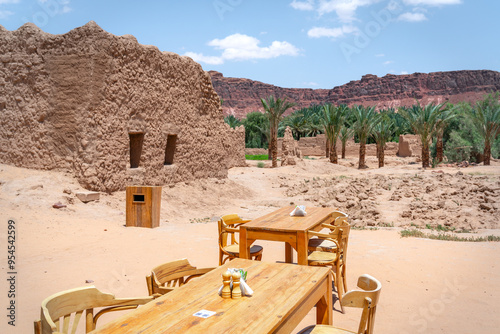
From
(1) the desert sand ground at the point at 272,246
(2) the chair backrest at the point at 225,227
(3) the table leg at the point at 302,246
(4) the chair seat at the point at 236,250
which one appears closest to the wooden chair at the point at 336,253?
(3) the table leg at the point at 302,246

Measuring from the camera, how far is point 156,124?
1048cm

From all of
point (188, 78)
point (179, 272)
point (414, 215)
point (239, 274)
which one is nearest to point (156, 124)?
point (188, 78)

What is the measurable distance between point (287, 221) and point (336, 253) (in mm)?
737

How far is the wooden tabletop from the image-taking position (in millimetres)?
4207

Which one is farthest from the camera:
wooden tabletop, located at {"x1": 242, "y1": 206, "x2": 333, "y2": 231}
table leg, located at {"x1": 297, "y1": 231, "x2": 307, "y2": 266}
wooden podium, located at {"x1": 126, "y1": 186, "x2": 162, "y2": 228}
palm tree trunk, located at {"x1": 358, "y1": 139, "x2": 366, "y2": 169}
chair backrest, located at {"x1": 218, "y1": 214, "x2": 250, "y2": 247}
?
palm tree trunk, located at {"x1": 358, "y1": 139, "x2": 366, "y2": 169}

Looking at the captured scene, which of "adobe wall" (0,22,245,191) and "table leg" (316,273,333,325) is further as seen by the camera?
"adobe wall" (0,22,245,191)

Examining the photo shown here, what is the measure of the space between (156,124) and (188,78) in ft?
6.80

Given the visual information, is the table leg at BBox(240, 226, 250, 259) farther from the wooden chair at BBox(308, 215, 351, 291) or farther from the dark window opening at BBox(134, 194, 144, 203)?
the dark window opening at BBox(134, 194, 144, 203)

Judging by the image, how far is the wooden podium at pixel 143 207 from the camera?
Answer: 7.82 meters

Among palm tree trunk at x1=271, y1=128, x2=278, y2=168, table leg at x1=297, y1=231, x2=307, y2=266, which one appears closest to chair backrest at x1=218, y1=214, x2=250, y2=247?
table leg at x1=297, y1=231, x2=307, y2=266

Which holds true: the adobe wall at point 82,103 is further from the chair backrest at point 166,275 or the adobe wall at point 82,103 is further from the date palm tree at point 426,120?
the date palm tree at point 426,120

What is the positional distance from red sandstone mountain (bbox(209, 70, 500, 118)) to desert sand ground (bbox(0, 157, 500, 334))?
81371 mm

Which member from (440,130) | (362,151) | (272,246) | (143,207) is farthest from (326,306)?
(362,151)

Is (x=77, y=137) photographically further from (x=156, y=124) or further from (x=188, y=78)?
(x=188, y=78)
